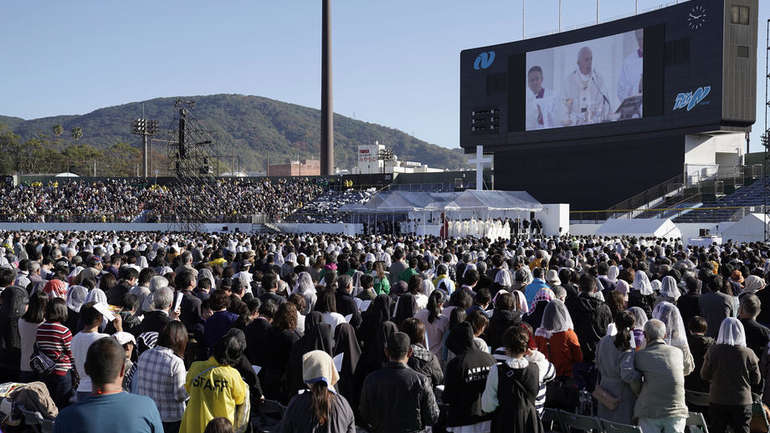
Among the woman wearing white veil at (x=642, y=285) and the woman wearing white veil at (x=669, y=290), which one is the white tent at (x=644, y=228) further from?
the woman wearing white veil at (x=669, y=290)

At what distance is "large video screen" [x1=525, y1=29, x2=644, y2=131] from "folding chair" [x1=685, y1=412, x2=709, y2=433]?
4741 cm

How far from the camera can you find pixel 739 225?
109 feet

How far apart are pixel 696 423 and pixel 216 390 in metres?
4.12

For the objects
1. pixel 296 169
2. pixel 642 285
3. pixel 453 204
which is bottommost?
pixel 642 285

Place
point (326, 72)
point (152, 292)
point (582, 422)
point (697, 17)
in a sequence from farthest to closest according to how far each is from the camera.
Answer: point (326, 72)
point (697, 17)
point (152, 292)
point (582, 422)

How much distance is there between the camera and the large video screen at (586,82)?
168ft

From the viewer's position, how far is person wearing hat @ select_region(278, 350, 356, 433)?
478 centimetres

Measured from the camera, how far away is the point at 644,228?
38.2 m

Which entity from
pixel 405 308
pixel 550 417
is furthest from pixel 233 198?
pixel 550 417

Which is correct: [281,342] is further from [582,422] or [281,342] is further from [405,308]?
[582,422]

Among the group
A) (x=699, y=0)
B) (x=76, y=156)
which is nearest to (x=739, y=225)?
(x=699, y=0)

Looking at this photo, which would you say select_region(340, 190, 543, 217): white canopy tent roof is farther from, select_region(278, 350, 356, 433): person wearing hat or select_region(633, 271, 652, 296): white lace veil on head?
select_region(278, 350, 356, 433): person wearing hat

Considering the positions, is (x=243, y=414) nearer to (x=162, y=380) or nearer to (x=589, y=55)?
(x=162, y=380)

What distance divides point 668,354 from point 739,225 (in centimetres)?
3026
